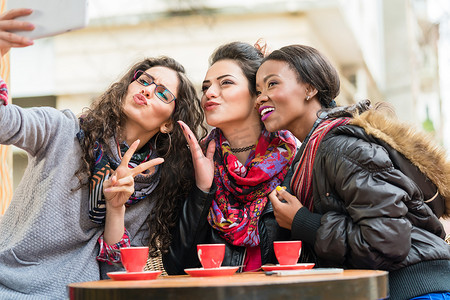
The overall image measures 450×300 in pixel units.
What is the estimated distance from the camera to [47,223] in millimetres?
2109

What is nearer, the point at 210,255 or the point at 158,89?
the point at 210,255

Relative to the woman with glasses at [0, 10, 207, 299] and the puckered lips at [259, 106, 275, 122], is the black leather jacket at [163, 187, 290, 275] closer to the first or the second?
the woman with glasses at [0, 10, 207, 299]

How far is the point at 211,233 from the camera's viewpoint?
2.36 metres

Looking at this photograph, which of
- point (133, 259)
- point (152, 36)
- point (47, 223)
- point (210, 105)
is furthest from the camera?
point (152, 36)

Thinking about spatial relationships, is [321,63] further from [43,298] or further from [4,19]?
[43,298]

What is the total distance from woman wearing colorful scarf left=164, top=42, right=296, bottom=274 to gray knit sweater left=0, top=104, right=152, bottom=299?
41 centimetres

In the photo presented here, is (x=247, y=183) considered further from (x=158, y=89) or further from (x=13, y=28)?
(x=13, y=28)

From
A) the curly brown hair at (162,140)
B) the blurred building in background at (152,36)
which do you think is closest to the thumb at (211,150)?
the curly brown hair at (162,140)

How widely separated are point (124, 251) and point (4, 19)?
0.81m

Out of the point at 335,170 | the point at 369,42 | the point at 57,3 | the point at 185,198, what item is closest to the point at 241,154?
the point at 185,198

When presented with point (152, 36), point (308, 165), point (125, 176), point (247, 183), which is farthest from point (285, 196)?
point (152, 36)

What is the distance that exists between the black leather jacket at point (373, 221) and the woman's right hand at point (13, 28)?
41.6 inches

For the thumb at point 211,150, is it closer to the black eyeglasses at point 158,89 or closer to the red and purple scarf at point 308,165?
the black eyeglasses at point 158,89

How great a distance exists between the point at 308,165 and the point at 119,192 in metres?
0.74
